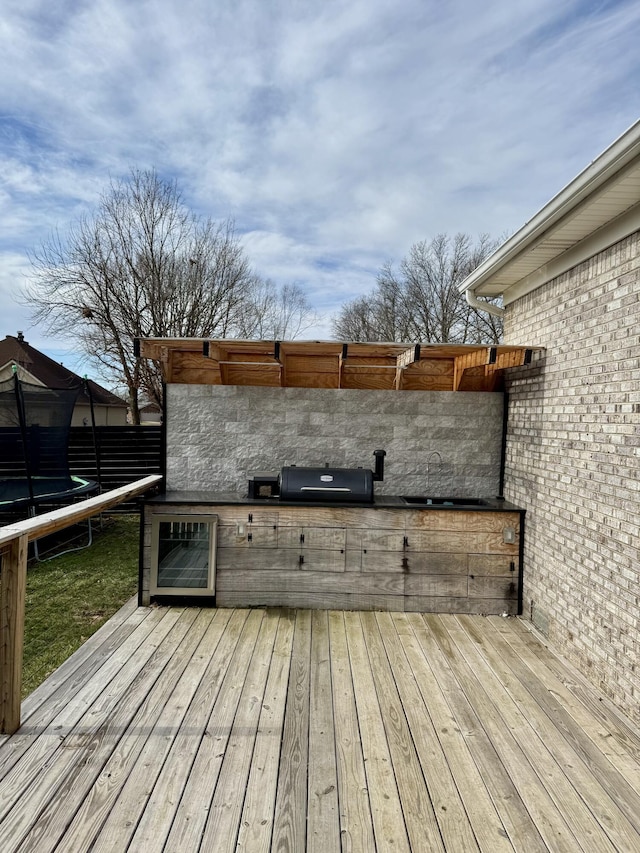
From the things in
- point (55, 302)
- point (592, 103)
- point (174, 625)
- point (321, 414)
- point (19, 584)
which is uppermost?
point (592, 103)

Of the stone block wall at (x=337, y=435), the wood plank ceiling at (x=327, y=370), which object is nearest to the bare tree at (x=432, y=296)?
the wood plank ceiling at (x=327, y=370)

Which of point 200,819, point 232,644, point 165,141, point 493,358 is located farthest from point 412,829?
point 165,141

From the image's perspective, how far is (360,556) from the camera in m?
3.57

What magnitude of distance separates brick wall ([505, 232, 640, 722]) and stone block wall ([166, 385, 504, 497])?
1.71ft

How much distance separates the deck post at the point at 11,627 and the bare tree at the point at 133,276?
9.82m

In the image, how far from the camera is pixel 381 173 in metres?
8.73

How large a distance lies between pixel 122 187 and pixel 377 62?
833 centimetres

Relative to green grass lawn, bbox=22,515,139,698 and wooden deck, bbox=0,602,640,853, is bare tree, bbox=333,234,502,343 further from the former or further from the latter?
wooden deck, bbox=0,602,640,853

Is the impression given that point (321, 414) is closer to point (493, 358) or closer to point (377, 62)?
point (493, 358)

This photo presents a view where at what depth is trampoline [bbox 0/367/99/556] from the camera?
5.21 metres

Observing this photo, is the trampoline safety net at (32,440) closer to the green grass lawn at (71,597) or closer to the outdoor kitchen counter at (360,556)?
the green grass lawn at (71,597)

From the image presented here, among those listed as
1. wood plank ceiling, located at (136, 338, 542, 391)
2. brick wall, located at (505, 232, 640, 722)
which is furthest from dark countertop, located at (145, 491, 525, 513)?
wood plank ceiling, located at (136, 338, 542, 391)

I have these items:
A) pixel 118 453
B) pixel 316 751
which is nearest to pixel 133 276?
pixel 118 453

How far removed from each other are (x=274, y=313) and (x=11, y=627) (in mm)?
14327
